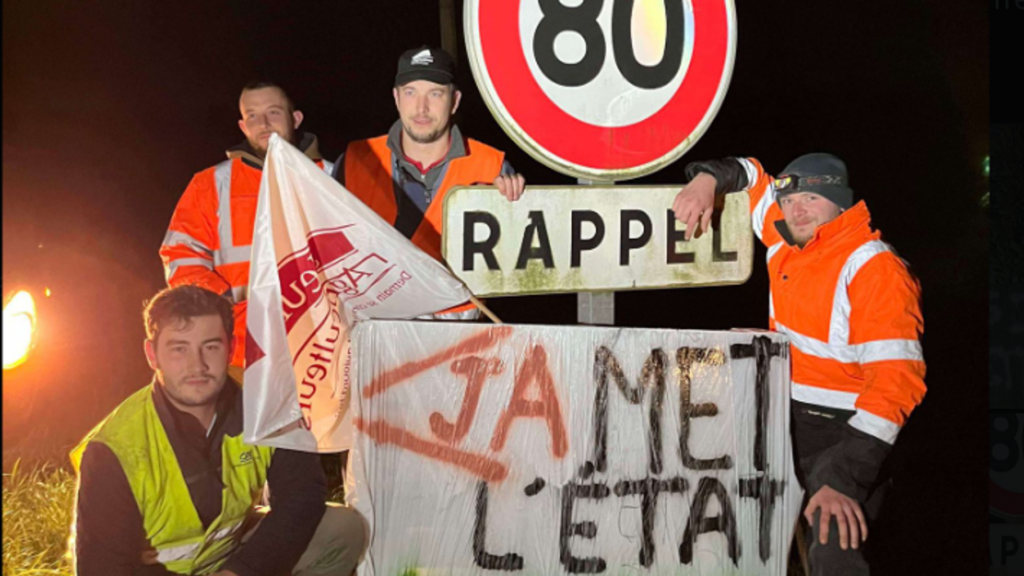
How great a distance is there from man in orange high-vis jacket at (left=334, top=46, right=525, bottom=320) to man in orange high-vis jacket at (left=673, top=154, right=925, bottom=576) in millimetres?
745

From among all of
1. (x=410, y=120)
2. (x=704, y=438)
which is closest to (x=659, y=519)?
(x=704, y=438)

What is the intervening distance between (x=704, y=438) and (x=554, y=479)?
49 cm

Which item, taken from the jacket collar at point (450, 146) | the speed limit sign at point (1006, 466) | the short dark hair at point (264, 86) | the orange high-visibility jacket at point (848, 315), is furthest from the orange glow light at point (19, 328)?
the speed limit sign at point (1006, 466)

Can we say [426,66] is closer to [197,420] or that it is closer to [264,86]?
[264,86]

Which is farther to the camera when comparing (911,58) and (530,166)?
(911,58)

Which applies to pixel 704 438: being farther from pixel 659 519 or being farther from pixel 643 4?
pixel 643 4

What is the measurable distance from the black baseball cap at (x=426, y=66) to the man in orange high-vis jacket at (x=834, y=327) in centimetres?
86

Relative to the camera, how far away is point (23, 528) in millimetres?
3900

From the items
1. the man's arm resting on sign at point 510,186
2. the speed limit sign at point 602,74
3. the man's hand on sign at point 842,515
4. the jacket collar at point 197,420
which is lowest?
the man's hand on sign at point 842,515

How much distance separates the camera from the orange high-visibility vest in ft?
12.3

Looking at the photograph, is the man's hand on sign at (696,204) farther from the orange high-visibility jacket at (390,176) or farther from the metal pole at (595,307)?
the orange high-visibility jacket at (390,176)

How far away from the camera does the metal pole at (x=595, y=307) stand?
334cm

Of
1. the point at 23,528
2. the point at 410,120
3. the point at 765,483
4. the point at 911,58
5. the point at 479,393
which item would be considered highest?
the point at 911,58

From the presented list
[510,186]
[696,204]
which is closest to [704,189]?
[696,204]
